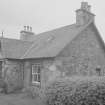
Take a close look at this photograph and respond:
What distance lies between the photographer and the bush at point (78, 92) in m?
6.92

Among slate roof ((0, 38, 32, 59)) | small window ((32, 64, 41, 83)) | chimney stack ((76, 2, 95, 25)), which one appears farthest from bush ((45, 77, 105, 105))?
chimney stack ((76, 2, 95, 25))

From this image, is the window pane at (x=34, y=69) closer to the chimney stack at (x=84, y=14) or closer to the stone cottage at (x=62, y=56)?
the stone cottage at (x=62, y=56)

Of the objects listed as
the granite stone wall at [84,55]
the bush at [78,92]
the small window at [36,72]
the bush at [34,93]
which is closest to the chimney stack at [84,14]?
the granite stone wall at [84,55]

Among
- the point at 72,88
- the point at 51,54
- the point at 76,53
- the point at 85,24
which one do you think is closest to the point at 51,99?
the point at 72,88

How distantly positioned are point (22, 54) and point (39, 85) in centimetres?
406

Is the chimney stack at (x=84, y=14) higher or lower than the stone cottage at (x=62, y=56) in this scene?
higher

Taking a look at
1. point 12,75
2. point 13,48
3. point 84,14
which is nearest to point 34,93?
point 12,75

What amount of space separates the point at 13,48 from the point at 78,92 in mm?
10745

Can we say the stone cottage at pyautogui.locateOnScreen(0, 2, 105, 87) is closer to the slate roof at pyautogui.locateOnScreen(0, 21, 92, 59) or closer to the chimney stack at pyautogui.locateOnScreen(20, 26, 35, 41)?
the slate roof at pyautogui.locateOnScreen(0, 21, 92, 59)

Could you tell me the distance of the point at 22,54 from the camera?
16.2m

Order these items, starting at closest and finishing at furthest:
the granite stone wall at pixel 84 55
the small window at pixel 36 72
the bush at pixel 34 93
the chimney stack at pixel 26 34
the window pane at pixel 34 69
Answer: the bush at pixel 34 93, the granite stone wall at pixel 84 55, the small window at pixel 36 72, the window pane at pixel 34 69, the chimney stack at pixel 26 34

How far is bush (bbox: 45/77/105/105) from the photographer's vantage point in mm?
6918

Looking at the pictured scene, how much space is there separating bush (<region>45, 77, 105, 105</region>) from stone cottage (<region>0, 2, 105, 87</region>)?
11.8 feet

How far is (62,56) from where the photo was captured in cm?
1284
